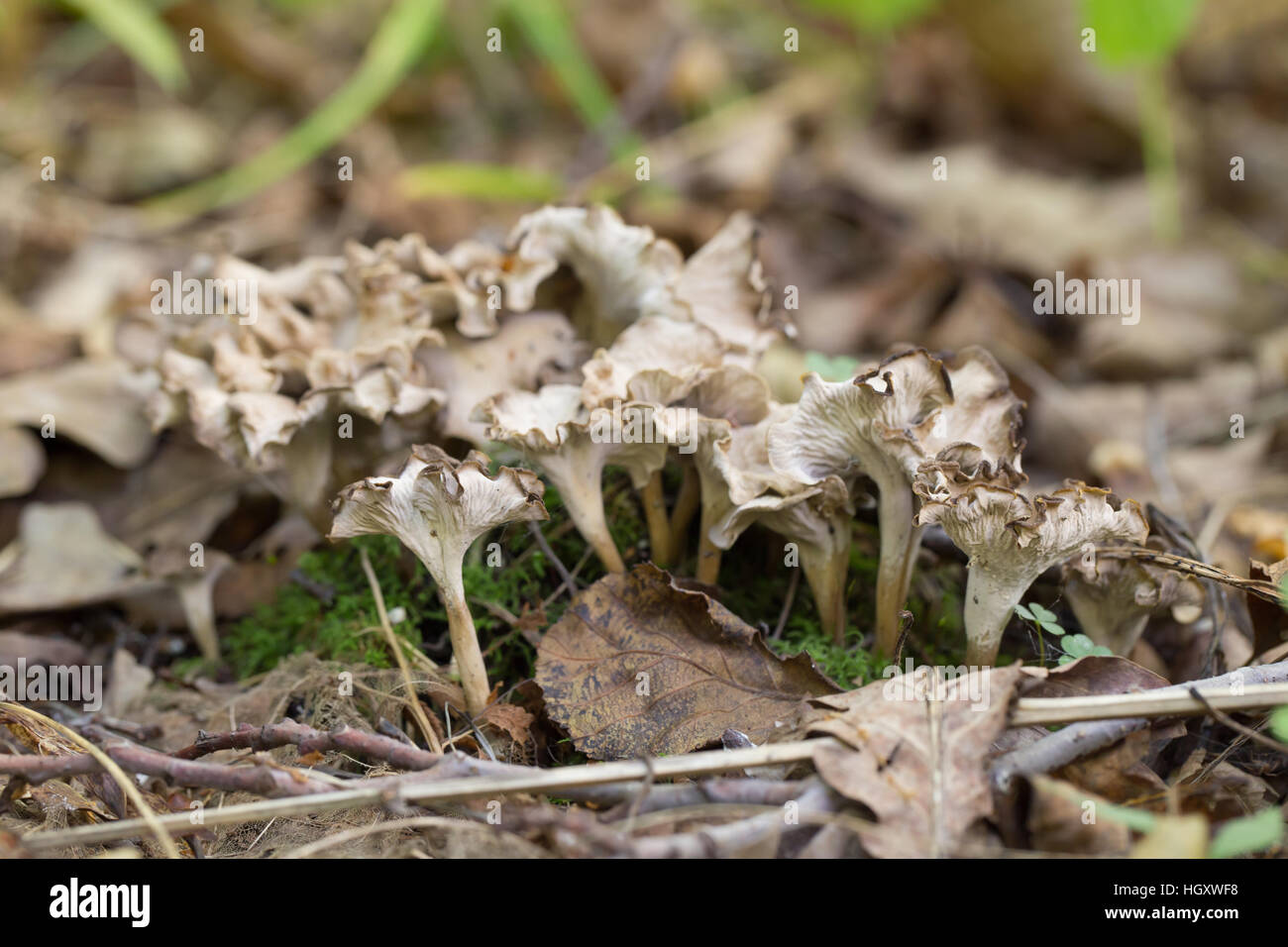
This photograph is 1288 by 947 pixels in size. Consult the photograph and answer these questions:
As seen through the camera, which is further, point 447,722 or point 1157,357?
point 1157,357

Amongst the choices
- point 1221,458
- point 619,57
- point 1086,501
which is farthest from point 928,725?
point 619,57

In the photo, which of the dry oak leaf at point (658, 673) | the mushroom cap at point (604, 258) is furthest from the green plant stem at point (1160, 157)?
the dry oak leaf at point (658, 673)

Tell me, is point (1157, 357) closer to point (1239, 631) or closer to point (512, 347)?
point (1239, 631)

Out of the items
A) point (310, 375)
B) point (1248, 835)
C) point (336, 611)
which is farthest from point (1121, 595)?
point (310, 375)

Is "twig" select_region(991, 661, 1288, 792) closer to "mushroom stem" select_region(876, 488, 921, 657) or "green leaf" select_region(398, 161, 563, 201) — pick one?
"mushroom stem" select_region(876, 488, 921, 657)

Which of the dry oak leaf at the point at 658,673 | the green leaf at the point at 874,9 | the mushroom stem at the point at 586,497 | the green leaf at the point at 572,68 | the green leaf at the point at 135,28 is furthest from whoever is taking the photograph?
the green leaf at the point at 874,9

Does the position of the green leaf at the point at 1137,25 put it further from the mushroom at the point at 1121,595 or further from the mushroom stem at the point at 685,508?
the mushroom stem at the point at 685,508
